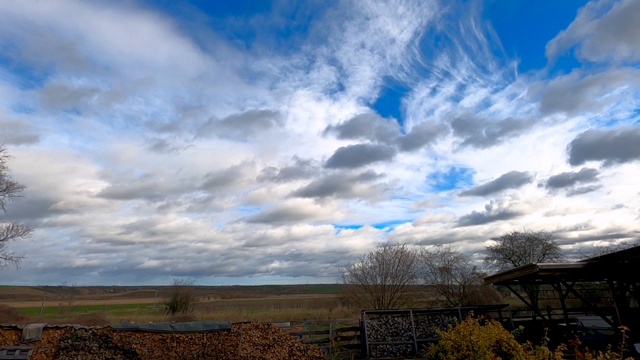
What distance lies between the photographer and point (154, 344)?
1559 centimetres

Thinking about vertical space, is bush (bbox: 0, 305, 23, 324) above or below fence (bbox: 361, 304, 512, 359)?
above

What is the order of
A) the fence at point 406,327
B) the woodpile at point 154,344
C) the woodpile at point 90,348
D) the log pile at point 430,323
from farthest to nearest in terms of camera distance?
the log pile at point 430,323
the fence at point 406,327
the woodpile at point 90,348
the woodpile at point 154,344

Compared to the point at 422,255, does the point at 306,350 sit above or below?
below

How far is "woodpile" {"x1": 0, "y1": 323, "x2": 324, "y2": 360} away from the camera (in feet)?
48.1

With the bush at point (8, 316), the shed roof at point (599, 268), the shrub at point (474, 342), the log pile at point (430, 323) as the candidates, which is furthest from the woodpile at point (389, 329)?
the bush at point (8, 316)

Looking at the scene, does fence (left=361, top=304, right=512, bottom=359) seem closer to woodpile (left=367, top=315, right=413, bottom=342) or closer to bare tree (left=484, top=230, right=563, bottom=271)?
woodpile (left=367, top=315, right=413, bottom=342)

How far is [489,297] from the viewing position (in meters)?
34.2

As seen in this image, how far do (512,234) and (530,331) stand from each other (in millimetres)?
32552

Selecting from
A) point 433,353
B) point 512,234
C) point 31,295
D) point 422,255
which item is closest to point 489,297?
point 422,255

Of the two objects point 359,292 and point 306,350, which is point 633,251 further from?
point 359,292

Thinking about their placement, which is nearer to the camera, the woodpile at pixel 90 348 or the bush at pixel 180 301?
the woodpile at pixel 90 348

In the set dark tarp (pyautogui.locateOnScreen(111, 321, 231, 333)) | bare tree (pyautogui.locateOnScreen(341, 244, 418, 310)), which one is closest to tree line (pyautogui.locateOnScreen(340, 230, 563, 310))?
bare tree (pyautogui.locateOnScreen(341, 244, 418, 310))

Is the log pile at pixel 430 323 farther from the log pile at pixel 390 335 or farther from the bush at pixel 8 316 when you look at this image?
the bush at pixel 8 316

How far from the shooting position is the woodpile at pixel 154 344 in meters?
14.7
